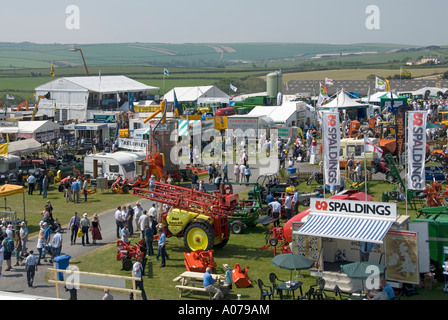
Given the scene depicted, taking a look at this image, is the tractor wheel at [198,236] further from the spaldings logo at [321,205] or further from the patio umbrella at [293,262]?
the patio umbrella at [293,262]

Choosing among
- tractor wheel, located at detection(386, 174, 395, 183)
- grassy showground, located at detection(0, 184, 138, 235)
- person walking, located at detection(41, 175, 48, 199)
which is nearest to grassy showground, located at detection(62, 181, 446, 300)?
grassy showground, located at detection(0, 184, 138, 235)

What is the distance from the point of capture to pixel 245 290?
14.7 meters

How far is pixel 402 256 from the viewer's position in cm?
1444

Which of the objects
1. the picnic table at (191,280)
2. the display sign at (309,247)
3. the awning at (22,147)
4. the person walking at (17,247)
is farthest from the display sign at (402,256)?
the awning at (22,147)

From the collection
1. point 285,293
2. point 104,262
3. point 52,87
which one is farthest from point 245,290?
point 52,87

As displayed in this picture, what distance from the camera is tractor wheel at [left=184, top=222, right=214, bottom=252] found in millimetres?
17419

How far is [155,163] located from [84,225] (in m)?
8.62

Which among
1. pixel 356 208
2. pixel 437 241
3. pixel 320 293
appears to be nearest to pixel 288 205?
pixel 356 208

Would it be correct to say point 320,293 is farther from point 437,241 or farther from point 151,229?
point 151,229

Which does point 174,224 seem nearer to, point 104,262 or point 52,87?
point 104,262

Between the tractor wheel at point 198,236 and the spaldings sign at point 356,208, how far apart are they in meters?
3.22

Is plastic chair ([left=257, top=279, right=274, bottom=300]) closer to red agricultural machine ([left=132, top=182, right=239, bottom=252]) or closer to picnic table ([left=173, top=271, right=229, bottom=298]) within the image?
picnic table ([left=173, top=271, right=229, bottom=298])

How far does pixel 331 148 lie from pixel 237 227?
13.5 feet
